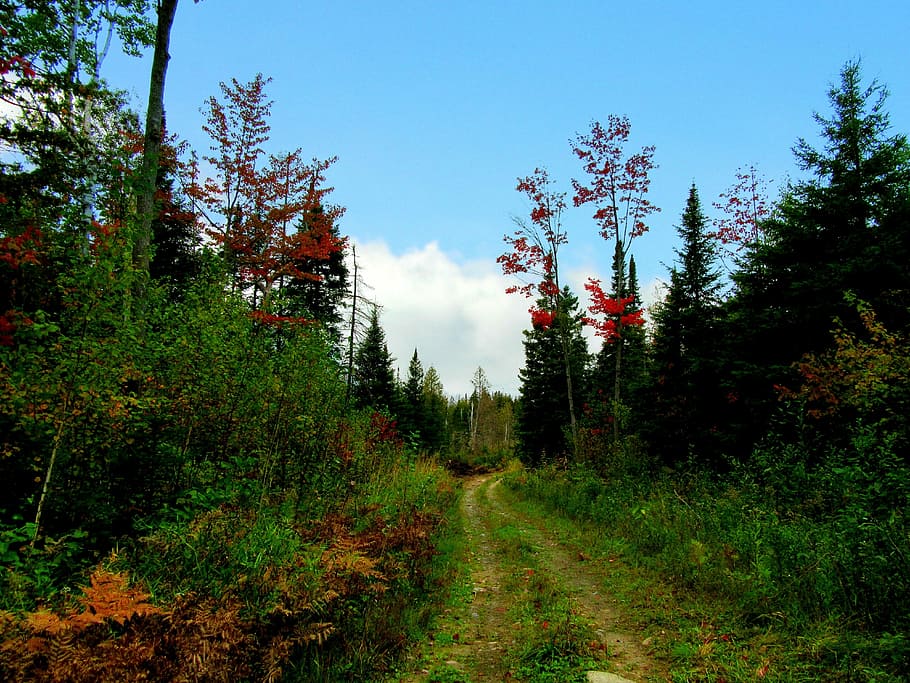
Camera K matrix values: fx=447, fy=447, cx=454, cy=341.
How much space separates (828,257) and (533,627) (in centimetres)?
1279

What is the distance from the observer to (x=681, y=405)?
16172 millimetres

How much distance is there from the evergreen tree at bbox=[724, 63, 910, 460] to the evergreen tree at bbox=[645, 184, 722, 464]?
6.32 feet

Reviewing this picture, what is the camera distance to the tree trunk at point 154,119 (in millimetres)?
6852

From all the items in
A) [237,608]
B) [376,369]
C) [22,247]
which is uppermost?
[376,369]

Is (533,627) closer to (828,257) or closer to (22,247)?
(22,247)

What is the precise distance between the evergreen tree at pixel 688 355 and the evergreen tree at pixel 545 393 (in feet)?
25.3

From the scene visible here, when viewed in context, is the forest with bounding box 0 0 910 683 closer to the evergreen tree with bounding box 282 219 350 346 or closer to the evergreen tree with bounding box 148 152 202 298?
the evergreen tree with bounding box 148 152 202 298

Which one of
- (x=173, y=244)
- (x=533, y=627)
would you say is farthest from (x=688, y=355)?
(x=173, y=244)

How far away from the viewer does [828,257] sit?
1193 centimetres

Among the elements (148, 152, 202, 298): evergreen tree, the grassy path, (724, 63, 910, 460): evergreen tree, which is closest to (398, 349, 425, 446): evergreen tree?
(148, 152, 202, 298): evergreen tree

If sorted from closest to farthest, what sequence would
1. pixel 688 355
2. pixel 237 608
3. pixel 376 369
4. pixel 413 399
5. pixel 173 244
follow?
pixel 237 608 → pixel 688 355 → pixel 173 244 → pixel 376 369 → pixel 413 399

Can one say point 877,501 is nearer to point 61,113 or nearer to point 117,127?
point 61,113

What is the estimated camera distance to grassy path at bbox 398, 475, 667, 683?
12.7 feet

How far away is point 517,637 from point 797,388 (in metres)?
10.8
